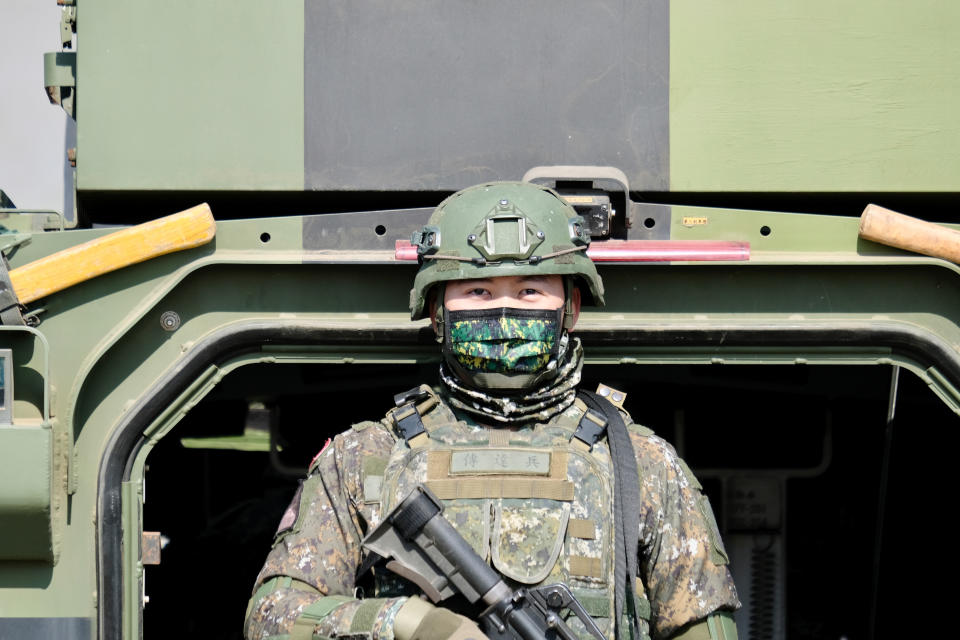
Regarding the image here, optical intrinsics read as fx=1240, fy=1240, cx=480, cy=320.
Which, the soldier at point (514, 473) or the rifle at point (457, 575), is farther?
the soldier at point (514, 473)

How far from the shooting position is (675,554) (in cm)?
293

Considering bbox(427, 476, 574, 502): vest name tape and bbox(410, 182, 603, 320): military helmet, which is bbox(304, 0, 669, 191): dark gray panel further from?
bbox(427, 476, 574, 502): vest name tape

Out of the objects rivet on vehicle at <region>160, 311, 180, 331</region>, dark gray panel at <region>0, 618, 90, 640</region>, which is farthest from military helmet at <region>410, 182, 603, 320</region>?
dark gray panel at <region>0, 618, 90, 640</region>

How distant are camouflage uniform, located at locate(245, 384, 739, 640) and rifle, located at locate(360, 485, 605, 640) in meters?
0.08

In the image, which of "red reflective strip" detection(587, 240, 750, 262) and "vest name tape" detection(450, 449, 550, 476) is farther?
"red reflective strip" detection(587, 240, 750, 262)

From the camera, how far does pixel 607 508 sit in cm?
290

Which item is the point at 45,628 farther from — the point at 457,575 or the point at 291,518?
the point at 457,575

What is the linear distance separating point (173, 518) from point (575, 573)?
2.68 m

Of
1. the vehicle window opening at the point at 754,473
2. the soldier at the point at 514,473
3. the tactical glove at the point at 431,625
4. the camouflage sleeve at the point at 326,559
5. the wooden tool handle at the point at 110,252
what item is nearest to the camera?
the tactical glove at the point at 431,625

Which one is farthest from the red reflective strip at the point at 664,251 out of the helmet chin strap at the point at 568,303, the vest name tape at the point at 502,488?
the vest name tape at the point at 502,488

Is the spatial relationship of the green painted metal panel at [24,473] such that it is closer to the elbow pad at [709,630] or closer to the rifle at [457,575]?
the rifle at [457,575]

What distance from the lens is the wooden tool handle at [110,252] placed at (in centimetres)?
308

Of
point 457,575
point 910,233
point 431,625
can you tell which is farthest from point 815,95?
point 431,625

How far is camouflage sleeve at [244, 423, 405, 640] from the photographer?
2752 millimetres
